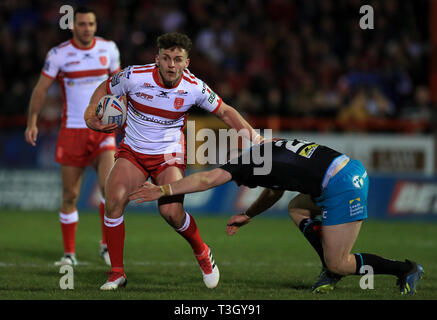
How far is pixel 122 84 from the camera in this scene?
279 inches

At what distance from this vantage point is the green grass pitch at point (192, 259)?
671cm

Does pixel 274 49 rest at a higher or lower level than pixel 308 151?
higher

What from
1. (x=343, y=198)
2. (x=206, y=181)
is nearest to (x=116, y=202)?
(x=206, y=181)

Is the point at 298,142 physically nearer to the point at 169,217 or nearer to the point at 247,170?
the point at 247,170

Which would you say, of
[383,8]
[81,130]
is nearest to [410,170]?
[383,8]

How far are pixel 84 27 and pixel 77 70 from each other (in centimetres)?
52

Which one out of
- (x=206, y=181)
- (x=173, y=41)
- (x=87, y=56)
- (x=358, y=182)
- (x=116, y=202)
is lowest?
(x=116, y=202)

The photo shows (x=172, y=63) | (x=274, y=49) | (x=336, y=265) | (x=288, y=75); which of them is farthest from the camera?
(x=274, y=49)

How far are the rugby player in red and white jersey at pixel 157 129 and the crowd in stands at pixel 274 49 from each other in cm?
903

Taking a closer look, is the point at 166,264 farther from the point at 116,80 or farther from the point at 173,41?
the point at 173,41

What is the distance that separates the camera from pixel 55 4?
2055 centimetres

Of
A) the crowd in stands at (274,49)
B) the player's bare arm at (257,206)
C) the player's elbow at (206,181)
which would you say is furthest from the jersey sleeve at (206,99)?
the crowd in stands at (274,49)

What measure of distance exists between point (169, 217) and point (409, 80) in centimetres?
1182

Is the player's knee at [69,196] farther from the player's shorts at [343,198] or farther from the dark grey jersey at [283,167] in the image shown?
the player's shorts at [343,198]
